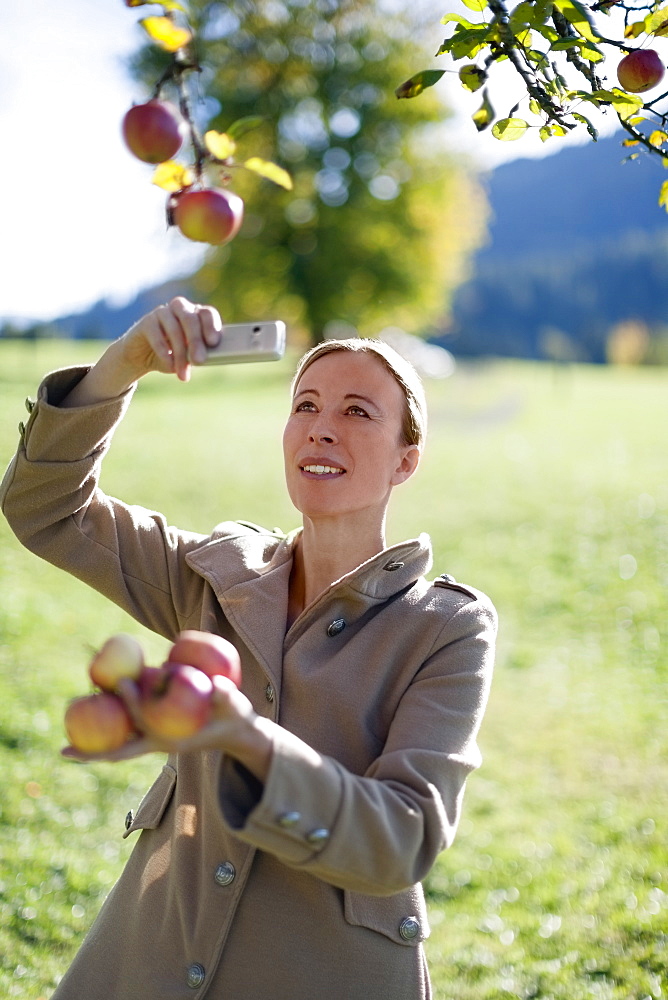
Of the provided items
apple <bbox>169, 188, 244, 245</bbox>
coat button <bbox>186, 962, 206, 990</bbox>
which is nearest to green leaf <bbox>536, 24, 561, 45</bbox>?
apple <bbox>169, 188, 244, 245</bbox>

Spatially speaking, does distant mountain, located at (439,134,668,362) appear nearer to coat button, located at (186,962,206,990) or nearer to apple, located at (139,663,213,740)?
coat button, located at (186,962,206,990)

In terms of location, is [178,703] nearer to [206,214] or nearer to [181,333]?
[181,333]

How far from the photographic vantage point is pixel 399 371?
2.14m

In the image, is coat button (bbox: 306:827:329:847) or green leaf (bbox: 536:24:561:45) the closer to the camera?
coat button (bbox: 306:827:329:847)

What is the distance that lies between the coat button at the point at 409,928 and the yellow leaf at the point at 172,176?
153 centimetres

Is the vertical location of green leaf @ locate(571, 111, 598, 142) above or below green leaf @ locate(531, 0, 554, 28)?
below

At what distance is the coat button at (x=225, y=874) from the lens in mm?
1812

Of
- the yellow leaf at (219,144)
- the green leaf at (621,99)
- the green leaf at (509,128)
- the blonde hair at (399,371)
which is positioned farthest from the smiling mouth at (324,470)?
the green leaf at (621,99)

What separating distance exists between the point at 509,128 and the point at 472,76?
0.12 meters

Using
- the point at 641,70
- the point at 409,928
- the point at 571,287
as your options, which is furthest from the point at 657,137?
the point at 571,287

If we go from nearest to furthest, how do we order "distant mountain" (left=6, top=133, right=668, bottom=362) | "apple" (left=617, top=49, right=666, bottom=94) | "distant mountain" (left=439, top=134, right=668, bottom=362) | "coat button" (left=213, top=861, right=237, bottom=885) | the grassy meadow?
"coat button" (left=213, top=861, right=237, bottom=885) → "apple" (left=617, top=49, right=666, bottom=94) → the grassy meadow → "distant mountain" (left=6, top=133, right=668, bottom=362) → "distant mountain" (left=439, top=134, right=668, bottom=362)

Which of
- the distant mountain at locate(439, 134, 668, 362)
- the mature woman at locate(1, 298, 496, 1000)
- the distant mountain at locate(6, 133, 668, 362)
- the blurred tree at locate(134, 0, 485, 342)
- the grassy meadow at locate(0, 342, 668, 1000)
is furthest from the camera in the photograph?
the distant mountain at locate(439, 134, 668, 362)

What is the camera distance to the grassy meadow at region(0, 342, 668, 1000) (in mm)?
3945

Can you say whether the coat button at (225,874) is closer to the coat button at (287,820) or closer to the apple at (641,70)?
the coat button at (287,820)
